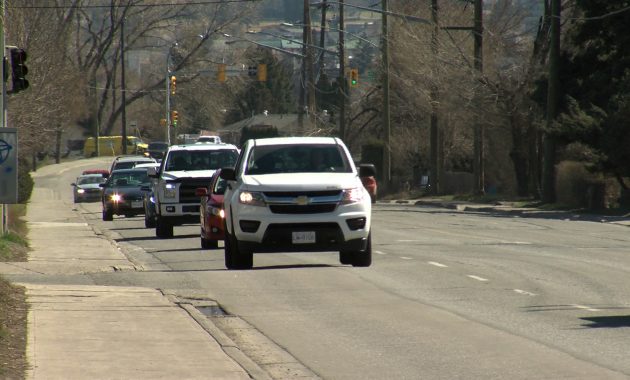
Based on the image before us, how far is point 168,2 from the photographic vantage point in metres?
92.8

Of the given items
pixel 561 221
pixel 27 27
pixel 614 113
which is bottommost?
pixel 561 221

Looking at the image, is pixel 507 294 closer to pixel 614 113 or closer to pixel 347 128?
pixel 614 113

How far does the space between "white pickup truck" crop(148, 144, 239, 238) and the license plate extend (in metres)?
10.6

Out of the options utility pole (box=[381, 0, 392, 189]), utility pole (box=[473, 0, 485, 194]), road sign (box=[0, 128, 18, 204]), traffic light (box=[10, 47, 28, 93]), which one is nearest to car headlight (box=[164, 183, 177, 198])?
traffic light (box=[10, 47, 28, 93])

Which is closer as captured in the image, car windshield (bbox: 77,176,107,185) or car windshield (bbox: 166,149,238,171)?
car windshield (bbox: 166,149,238,171)

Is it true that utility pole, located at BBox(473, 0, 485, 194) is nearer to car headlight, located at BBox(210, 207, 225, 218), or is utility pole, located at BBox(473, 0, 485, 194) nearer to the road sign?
car headlight, located at BBox(210, 207, 225, 218)

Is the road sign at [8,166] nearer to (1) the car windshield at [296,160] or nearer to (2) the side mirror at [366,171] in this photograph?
(1) the car windshield at [296,160]

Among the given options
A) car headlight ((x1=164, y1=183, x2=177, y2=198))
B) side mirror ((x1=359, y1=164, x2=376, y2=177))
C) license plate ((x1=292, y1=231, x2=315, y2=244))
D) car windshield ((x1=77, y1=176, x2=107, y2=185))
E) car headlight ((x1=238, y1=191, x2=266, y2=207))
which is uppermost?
side mirror ((x1=359, y1=164, x2=376, y2=177))

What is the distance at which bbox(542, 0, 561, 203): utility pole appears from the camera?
4250cm

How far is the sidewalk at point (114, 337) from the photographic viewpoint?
35.2 ft

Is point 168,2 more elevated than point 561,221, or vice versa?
point 168,2

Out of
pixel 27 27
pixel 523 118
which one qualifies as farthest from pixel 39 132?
pixel 523 118

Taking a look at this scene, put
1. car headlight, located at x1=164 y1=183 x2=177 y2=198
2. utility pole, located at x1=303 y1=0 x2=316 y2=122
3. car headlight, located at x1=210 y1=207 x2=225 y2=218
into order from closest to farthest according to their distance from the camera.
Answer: car headlight, located at x1=210 y1=207 x2=225 y2=218
car headlight, located at x1=164 y1=183 x2=177 y2=198
utility pole, located at x1=303 y1=0 x2=316 y2=122

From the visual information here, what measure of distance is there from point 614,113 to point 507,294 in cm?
2271
